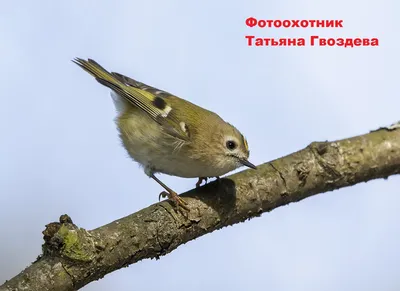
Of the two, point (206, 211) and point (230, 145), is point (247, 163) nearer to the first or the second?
point (230, 145)

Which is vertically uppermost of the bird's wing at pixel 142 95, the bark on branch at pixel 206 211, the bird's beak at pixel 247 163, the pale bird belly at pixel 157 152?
the bird's wing at pixel 142 95

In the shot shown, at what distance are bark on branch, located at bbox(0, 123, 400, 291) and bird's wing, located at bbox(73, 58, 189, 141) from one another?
48 centimetres

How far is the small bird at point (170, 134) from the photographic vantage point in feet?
9.41

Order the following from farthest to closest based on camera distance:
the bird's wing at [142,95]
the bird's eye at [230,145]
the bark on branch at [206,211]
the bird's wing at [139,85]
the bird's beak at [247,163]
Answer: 1. the bird's wing at [139,85]
2. the bird's wing at [142,95]
3. the bird's eye at [230,145]
4. the bird's beak at [247,163]
5. the bark on branch at [206,211]

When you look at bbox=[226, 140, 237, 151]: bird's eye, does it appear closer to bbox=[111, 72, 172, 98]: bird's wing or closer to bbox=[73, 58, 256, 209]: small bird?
bbox=[73, 58, 256, 209]: small bird

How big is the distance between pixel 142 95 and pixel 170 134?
0.35 m

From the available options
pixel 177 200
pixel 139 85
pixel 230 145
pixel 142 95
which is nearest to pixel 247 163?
pixel 230 145

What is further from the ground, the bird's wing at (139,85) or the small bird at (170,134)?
the bird's wing at (139,85)

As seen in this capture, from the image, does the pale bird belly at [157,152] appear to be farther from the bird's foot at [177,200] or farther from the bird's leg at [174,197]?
the bird's foot at [177,200]

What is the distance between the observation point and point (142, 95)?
10.4ft

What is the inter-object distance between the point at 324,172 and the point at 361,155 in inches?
9.0

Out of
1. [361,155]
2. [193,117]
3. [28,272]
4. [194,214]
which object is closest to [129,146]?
[193,117]

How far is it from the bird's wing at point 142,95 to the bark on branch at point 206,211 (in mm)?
481

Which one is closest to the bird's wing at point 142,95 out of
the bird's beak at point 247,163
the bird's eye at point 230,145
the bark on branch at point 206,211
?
the bird's eye at point 230,145
